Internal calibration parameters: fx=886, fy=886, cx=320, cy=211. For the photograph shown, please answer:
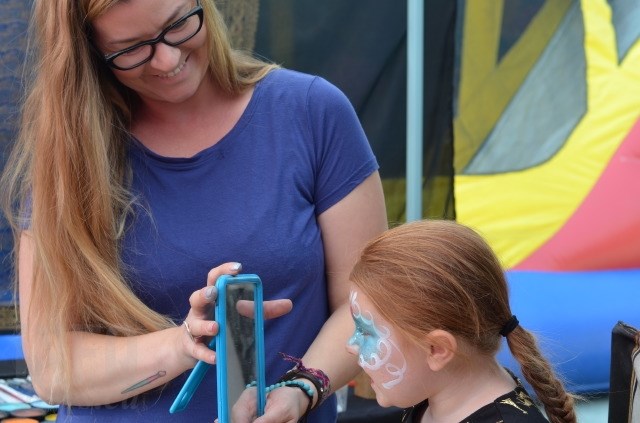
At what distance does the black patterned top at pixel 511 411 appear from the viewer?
1352mm

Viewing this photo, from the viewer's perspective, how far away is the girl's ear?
1399 millimetres

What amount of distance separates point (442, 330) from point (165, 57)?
0.64 meters

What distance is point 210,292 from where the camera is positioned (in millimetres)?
1297

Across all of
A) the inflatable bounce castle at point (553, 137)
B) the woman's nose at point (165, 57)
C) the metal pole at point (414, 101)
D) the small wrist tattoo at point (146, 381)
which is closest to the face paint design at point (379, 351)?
the small wrist tattoo at point (146, 381)

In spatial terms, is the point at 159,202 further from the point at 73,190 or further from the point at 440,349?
the point at 440,349

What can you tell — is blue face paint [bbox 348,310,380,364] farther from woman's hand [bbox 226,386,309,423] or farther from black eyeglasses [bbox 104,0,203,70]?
black eyeglasses [bbox 104,0,203,70]

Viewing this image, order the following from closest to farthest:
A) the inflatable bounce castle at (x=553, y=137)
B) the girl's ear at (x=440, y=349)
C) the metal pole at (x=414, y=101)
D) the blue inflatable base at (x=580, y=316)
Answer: the girl's ear at (x=440, y=349)
the metal pole at (x=414, y=101)
the blue inflatable base at (x=580, y=316)
the inflatable bounce castle at (x=553, y=137)

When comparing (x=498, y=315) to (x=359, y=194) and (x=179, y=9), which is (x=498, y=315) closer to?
(x=359, y=194)

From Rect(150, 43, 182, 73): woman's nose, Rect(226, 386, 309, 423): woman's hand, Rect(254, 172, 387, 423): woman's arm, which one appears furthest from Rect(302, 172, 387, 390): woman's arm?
Rect(150, 43, 182, 73): woman's nose

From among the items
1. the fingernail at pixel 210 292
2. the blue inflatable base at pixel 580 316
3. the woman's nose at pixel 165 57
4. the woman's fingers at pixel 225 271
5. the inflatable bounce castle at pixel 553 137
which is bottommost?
the blue inflatable base at pixel 580 316

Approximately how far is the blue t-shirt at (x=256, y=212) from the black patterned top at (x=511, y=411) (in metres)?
0.36

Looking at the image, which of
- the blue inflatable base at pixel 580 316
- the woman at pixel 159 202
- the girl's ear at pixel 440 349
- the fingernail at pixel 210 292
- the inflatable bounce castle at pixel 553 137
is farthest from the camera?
the inflatable bounce castle at pixel 553 137

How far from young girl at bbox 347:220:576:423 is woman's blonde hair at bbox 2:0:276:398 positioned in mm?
373

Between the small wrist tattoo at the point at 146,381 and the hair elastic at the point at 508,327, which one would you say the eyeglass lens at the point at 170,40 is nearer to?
the small wrist tattoo at the point at 146,381
